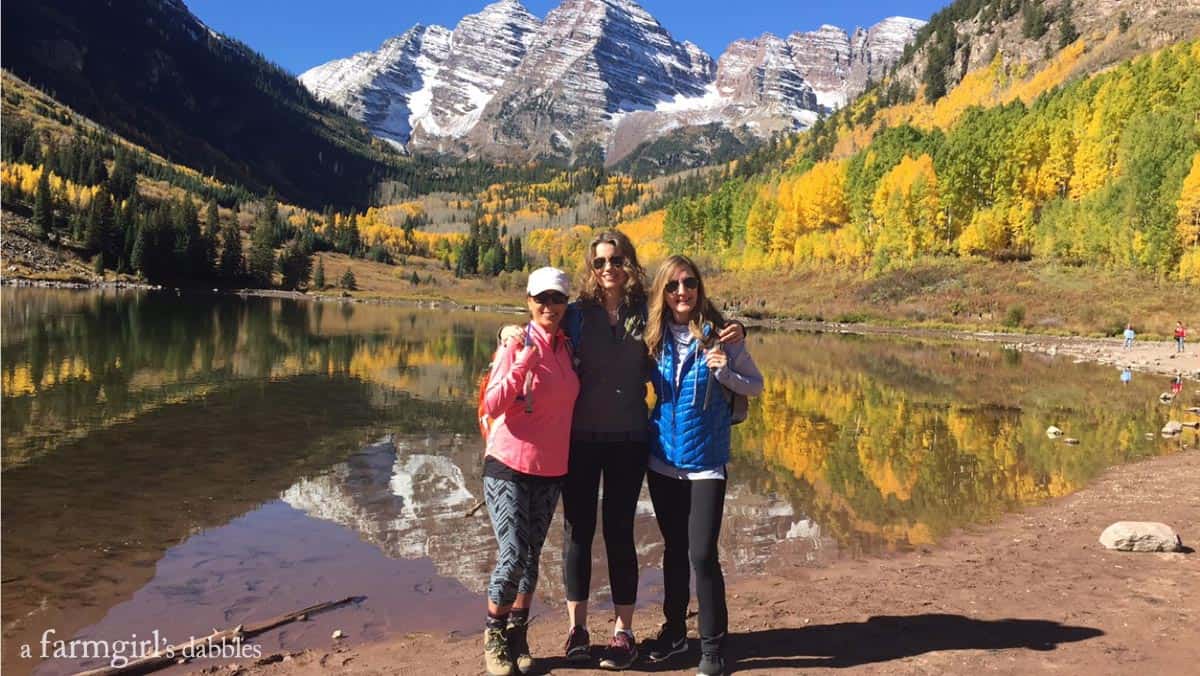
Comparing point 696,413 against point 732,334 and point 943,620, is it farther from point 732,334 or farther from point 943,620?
point 943,620

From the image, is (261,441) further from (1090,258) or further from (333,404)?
(1090,258)

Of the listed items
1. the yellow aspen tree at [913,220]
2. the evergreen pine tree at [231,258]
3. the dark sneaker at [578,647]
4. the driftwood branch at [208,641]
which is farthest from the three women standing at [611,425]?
the evergreen pine tree at [231,258]

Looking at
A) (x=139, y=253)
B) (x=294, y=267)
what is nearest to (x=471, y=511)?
(x=139, y=253)

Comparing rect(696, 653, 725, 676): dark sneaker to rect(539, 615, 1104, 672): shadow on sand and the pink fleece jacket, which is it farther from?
the pink fleece jacket

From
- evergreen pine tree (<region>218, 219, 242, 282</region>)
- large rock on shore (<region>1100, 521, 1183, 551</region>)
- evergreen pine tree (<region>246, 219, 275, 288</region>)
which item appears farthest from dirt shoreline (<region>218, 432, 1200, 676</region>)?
evergreen pine tree (<region>246, 219, 275, 288</region>)

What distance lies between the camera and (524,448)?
16.1 feet

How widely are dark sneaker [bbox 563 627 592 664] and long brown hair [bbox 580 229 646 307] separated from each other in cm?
242

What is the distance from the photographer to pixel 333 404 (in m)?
19.7

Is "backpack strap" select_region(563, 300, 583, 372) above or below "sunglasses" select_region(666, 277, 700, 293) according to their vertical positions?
below

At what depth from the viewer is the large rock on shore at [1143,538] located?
7.87 m

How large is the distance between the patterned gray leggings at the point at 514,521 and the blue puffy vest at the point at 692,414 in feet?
2.90

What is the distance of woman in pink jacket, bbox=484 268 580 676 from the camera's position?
4.79 metres

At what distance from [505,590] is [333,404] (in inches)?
631

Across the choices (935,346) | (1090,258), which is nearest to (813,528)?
(935,346)
